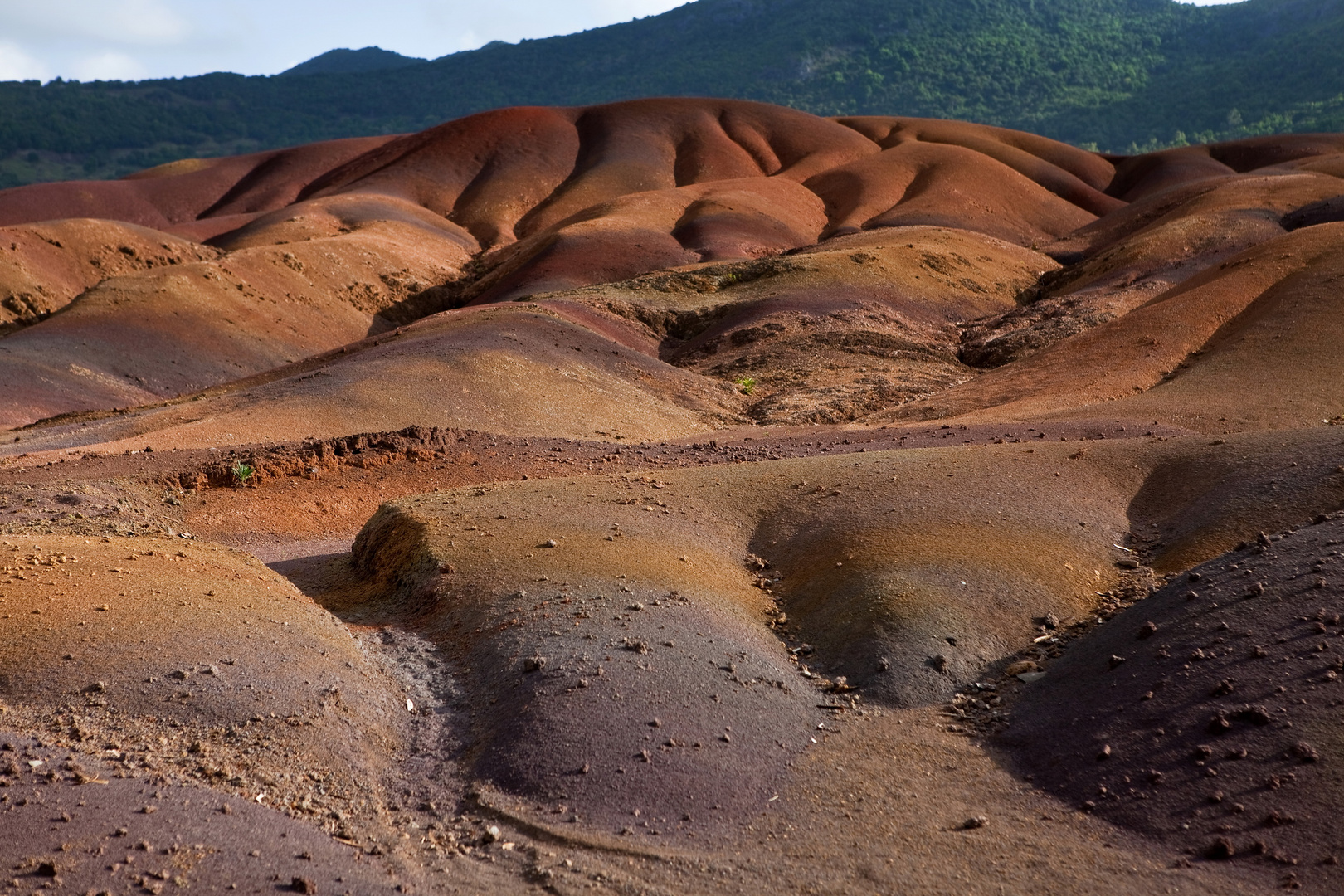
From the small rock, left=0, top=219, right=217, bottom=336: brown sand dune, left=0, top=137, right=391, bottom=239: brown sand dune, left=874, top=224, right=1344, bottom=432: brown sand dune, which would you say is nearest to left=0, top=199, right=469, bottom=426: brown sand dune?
left=0, top=219, right=217, bottom=336: brown sand dune

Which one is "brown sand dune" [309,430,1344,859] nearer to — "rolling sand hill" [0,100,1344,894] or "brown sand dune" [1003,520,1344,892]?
"rolling sand hill" [0,100,1344,894]

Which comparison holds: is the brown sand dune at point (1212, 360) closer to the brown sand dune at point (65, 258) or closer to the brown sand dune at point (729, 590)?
the brown sand dune at point (729, 590)

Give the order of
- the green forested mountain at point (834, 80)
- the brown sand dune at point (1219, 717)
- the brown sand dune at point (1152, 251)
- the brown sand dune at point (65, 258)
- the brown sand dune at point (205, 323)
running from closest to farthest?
the brown sand dune at point (1219, 717) → the brown sand dune at point (1152, 251) → the brown sand dune at point (205, 323) → the brown sand dune at point (65, 258) → the green forested mountain at point (834, 80)

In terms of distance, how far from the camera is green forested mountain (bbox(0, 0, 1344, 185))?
113812mm

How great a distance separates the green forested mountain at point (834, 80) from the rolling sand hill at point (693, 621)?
90303 millimetres

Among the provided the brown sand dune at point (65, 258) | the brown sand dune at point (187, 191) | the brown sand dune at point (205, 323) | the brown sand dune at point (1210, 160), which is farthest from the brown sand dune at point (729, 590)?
the brown sand dune at point (1210, 160)

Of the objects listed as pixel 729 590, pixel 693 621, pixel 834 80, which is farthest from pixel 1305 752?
pixel 834 80

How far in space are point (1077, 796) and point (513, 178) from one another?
5907 cm

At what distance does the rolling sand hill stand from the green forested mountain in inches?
3555

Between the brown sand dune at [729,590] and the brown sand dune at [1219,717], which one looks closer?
the brown sand dune at [1219,717]

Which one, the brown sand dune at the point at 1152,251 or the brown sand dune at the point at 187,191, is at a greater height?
the brown sand dune at the point at 187,191

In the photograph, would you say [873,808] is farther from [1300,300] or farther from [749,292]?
[749,292]

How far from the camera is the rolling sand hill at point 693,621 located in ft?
18.5

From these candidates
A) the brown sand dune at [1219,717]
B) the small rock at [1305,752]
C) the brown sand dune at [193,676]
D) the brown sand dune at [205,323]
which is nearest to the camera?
the brown sand dune at [1219,717]
